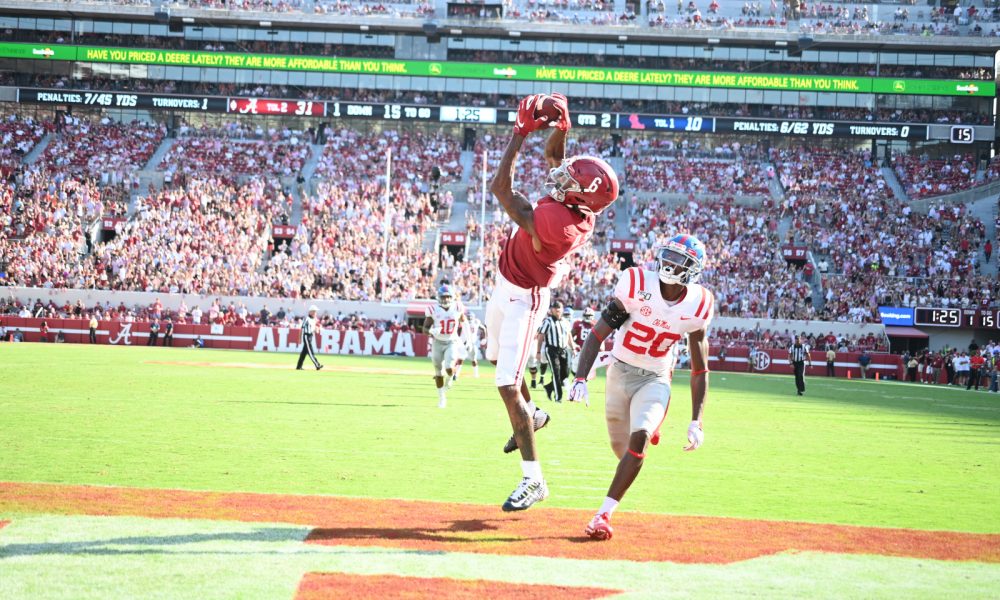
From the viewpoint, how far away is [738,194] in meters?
51.8

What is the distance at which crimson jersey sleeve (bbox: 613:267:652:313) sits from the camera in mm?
7621

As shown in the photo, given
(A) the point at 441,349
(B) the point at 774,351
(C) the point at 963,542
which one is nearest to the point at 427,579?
(C) the point at 963,542

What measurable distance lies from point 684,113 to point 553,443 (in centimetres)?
4714

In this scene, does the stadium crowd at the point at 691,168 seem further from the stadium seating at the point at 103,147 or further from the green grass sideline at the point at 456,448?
the green grass sideline at the point at 456,448

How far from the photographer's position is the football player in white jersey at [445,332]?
60.2ft

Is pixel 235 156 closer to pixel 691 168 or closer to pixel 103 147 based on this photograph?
pixel 103 147

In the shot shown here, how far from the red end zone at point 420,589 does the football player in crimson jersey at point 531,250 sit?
186 centimetres

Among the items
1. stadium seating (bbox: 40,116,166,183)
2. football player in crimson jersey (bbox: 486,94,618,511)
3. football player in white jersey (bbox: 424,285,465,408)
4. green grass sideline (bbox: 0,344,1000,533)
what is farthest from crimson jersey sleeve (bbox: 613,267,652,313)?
stadium seating (bbox: 40,116,166,183)

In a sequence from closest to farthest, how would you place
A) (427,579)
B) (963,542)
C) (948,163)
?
(427,579) → (963,542) → (948,163)

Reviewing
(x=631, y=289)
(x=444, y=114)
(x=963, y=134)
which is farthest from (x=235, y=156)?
(x=631, y=289)

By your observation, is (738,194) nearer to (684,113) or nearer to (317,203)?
(684,113)

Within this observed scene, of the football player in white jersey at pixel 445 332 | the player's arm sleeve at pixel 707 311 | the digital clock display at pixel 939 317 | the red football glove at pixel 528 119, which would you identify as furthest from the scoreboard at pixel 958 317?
the red football glove at pixel 528 119

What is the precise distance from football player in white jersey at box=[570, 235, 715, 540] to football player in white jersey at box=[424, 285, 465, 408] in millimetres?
10552

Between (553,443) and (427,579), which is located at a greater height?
(427,579)
